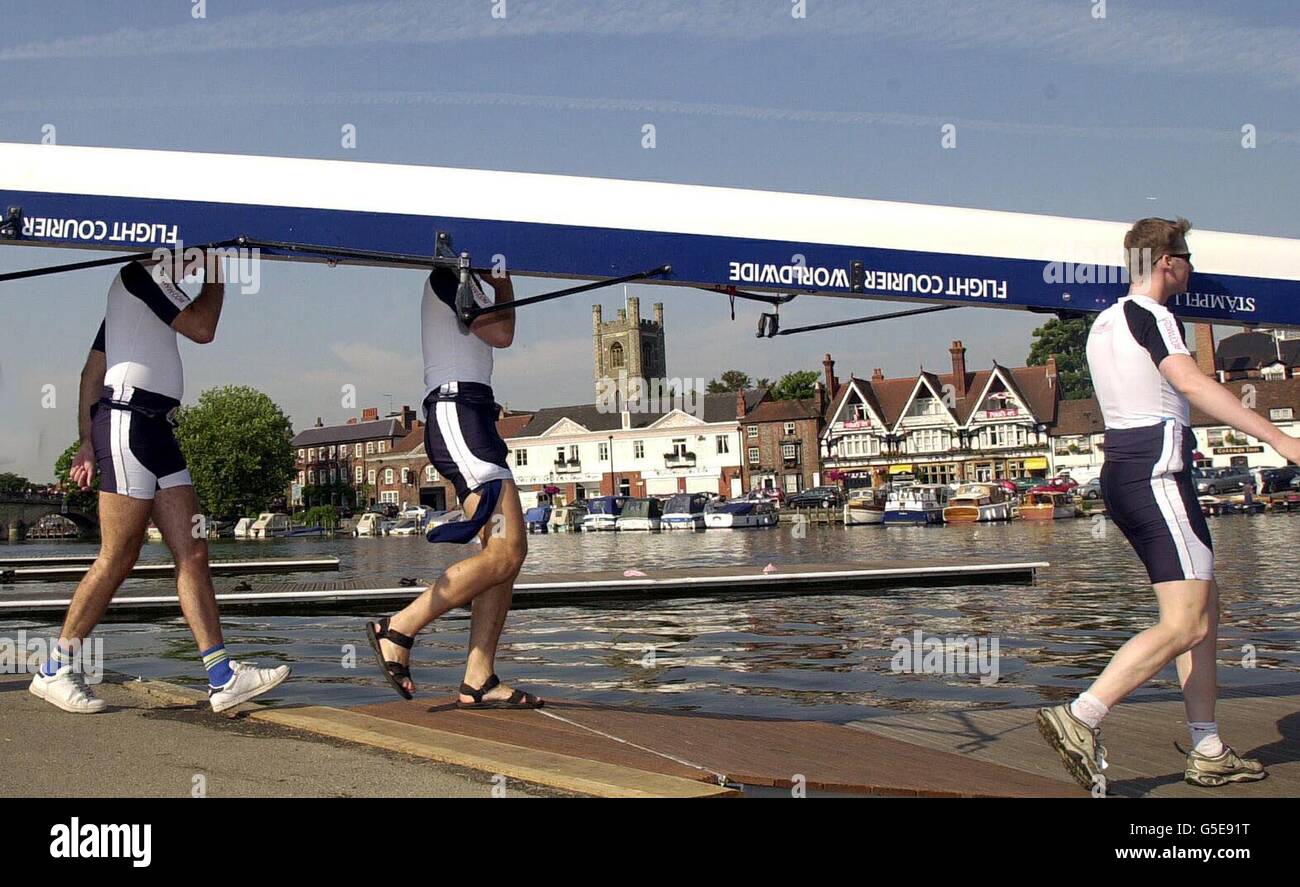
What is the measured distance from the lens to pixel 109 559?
5.18 m

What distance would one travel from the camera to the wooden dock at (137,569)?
22016mm

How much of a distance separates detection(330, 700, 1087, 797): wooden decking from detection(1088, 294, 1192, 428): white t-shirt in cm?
130

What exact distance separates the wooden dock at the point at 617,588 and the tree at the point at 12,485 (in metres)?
127

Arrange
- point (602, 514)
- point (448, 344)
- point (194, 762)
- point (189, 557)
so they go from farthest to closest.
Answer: point (602, 514) → point (448, 344) → point (189, 557) → point (194, 762)

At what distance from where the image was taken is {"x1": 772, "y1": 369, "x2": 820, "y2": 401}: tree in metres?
116

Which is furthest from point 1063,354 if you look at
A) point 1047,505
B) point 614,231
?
point 614,231

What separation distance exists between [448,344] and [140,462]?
1.37 metres

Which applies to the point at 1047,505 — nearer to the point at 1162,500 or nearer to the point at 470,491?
the point at 470,491

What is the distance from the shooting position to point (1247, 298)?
6.64m

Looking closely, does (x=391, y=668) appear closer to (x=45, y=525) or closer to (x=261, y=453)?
(x=261, y=453)

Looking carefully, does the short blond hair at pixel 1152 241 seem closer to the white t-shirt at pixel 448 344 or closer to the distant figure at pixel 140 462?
the white t-shirt at pixel 448 344

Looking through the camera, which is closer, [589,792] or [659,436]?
[589,792]
